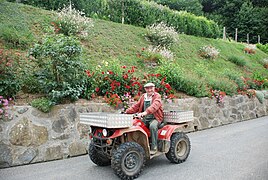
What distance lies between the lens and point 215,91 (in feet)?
33.0

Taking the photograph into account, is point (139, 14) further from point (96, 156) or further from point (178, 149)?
point (96, 156)

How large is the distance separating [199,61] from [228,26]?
2847cm

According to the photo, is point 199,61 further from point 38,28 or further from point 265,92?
point 38,28

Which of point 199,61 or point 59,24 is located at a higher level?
point 59,24

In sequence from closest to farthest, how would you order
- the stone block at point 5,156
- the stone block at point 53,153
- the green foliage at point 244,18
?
1. the stone block at point 5,156
2. the stone block at point 53,153
3. the green foliage at point 244,18

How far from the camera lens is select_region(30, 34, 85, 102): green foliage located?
19.2ft

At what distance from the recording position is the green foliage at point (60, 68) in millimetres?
5844

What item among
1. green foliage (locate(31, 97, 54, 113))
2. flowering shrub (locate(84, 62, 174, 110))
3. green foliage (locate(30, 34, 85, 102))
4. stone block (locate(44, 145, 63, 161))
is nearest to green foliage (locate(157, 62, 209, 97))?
flowering shrub (locate(84, 62, 174, 110))

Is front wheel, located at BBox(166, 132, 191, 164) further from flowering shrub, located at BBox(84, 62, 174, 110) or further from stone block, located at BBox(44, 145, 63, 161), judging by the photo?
stone block, located at BBox(44, 145, 63, 161)

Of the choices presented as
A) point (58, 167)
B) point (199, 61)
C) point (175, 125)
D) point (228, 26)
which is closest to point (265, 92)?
point (199, 61)

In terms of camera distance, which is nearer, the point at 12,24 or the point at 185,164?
the point at 185,164

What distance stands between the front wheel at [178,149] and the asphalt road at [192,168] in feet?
0.40

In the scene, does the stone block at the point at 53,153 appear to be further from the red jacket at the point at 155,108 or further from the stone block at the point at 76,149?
the red jacket at the point at 155,108

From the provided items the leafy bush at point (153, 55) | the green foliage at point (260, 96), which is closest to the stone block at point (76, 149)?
the leafy bush at point (153, 55)
